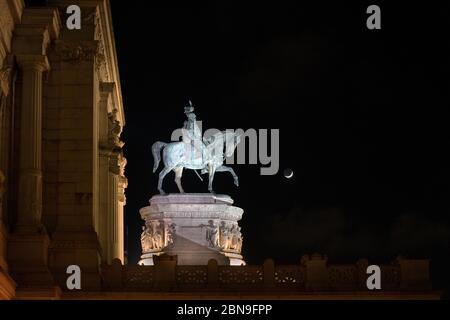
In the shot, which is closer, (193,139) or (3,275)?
(3,275)

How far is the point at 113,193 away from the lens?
2566 inches

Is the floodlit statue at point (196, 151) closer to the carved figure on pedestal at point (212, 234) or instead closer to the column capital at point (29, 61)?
the carved figure on pedestal at point (212, 234)

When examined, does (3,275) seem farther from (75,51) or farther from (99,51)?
(99,51)

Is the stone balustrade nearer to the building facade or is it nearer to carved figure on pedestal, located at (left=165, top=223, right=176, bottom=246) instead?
the building facade

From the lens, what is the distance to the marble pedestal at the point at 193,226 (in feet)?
255

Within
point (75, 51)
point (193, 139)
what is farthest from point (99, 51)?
point (193, 139)

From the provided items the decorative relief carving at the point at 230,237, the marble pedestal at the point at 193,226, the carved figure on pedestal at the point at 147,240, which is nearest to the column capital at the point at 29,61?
the marble pedestal at the point at 193,226

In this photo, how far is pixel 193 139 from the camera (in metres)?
80.6

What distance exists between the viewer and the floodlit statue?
263 ft

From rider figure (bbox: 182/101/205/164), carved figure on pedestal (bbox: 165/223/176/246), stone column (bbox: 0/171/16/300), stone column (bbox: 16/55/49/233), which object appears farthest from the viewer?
rider figure (bbox: 182/101/205/164)

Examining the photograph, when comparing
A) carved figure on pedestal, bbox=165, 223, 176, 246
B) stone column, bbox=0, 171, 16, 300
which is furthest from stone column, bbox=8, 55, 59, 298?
carved figure on pedestal, bbox=165, 223, 176, 246

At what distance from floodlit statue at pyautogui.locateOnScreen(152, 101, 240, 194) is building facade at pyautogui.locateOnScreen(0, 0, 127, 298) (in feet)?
79.1

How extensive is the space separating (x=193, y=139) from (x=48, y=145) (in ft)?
91.3
